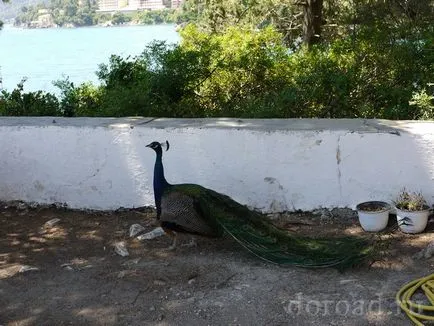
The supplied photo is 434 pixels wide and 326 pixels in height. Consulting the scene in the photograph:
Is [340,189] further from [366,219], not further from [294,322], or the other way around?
[294,322]

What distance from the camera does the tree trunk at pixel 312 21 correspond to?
40.9 ft

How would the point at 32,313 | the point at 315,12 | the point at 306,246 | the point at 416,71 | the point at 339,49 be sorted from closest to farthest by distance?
the point at 32,313 < the point at 306,246 < the point at 416,71 < the point at 339,49 < the point at 315,12

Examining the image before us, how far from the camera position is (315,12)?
1253 centimetres

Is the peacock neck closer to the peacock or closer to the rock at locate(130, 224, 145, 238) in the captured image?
the peacock

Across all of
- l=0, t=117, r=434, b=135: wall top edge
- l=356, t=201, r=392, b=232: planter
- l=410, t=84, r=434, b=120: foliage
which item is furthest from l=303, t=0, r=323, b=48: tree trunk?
l=356, t=201, r=392, b=232: planter

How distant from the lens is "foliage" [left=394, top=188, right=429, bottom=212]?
16.2ft

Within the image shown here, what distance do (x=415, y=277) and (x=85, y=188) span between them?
341cm

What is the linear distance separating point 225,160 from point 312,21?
302 inches

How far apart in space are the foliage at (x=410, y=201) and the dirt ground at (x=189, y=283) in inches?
7.9

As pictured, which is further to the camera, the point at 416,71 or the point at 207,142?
the point at 416,71

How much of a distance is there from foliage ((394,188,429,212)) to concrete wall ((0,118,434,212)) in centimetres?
7

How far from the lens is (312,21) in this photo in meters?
12.5

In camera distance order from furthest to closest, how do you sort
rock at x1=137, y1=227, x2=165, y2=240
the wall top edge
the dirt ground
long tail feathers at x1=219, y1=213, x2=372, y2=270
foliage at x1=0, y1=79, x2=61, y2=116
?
foliage at x1=0, y1=79, x2=61, y2=116 → the wall top edge → rock at x1=137, y1=227, x2=165, y2=240 → long tail feathers at x1=219, y1=213, x2=372, y2=270 → the dirt ground

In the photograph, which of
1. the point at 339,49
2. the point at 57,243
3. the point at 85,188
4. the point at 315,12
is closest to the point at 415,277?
the point at 57,243
